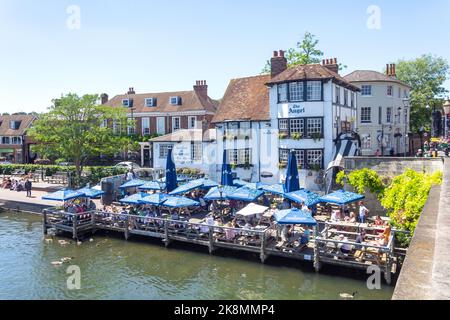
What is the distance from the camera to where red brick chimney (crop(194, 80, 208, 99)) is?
52.4 meters

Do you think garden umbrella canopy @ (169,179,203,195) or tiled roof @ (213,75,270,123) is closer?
garden umbrella canopy @ (169,179,203,195)

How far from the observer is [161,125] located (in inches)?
2069

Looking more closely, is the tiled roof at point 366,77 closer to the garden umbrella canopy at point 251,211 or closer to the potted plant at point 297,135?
the potted plant at point 297,135

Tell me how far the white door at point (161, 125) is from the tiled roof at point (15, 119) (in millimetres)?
24275

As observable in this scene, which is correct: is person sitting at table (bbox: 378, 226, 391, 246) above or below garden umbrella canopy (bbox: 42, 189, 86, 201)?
below

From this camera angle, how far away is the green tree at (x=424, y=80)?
55.1 meters

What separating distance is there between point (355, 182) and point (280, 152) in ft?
33.5

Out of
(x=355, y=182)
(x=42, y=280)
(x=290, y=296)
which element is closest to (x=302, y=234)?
(x=290, y=296)

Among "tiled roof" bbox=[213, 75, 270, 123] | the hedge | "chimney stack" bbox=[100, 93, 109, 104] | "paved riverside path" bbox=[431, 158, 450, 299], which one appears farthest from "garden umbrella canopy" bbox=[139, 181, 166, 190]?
"chimney stack" bbox=[100, 93, 109, 104]

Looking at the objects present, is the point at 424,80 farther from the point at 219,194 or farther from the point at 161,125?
the point at 219,194

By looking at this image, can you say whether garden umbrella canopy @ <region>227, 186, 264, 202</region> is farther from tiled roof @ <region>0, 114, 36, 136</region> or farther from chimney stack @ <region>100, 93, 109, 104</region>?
tiled roof @ <region>0, 114, 36, 136</region>

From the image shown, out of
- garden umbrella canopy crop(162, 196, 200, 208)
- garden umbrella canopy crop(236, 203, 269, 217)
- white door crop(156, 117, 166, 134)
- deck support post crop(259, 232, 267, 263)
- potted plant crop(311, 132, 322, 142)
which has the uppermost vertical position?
white door crop(156, 117, 166, 134)

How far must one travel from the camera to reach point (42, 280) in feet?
59.9

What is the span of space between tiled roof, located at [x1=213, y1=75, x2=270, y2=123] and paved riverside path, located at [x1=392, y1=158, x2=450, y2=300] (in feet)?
88.0
